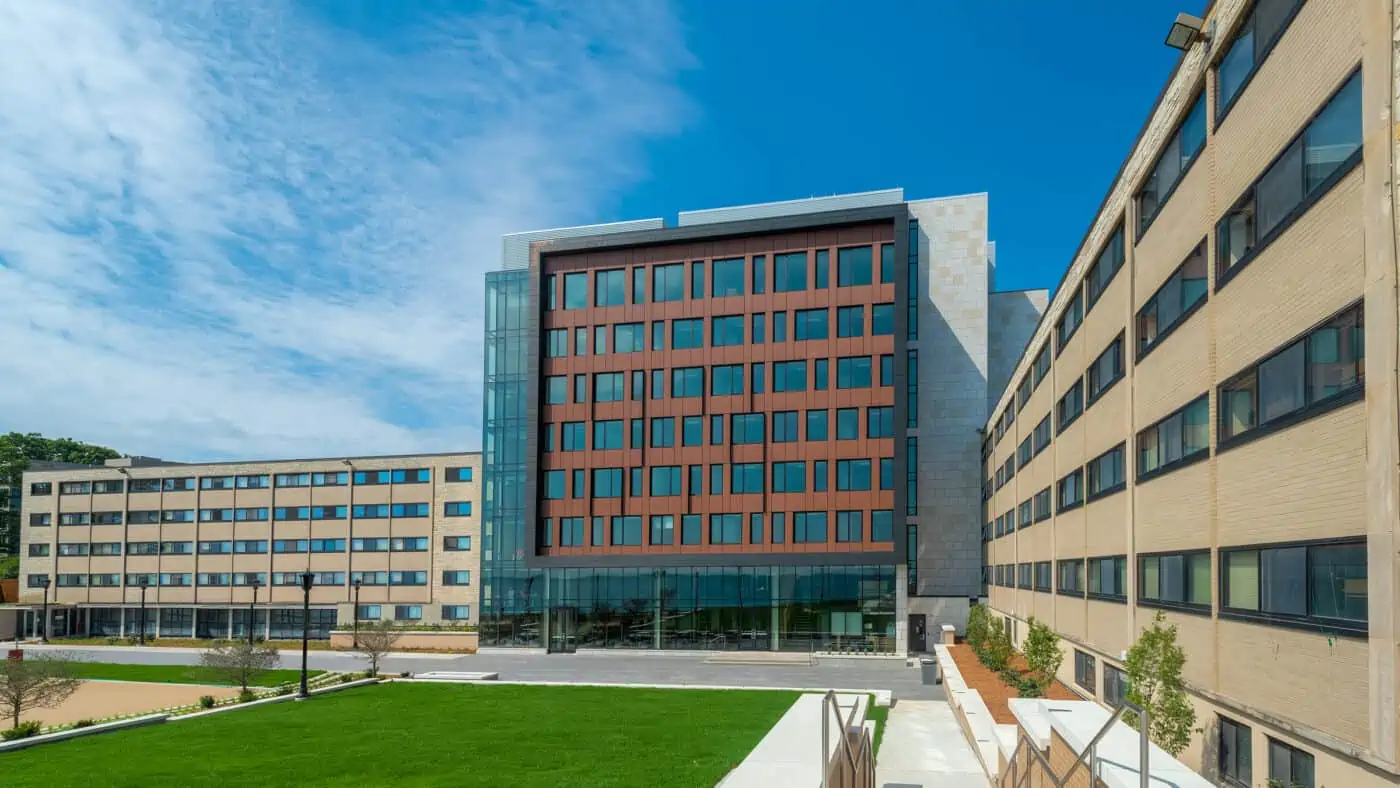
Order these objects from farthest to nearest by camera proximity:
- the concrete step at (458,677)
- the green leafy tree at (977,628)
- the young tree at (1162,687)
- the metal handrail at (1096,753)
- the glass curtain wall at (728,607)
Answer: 1. the glass curtain wall at (728,607)
2. the green leafy tree at (977,628)
3. the concrete step at (458,677)
4. the young tree at (1162,687)
5. the metal handrail at (1096,753)

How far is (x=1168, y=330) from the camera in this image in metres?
19.2

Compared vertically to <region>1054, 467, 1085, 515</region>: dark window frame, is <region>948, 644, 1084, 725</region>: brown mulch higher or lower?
lower

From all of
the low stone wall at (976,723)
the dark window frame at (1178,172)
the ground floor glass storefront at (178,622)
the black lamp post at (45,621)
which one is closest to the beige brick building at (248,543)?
the ground floor glass storefront at (178,622)

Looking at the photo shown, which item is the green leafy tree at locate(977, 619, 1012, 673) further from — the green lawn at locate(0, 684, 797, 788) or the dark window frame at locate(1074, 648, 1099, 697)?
the green lawn at locate(0, 684, 797, 788)

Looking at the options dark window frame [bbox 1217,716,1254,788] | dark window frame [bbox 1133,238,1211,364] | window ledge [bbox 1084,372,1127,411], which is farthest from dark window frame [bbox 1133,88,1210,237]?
dark window frame [bbox 1217,716,1254,788]

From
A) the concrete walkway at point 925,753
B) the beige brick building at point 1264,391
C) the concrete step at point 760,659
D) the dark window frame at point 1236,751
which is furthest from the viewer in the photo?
the concrete step at point 760,659

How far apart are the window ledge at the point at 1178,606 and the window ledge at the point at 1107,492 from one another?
9.65 ft

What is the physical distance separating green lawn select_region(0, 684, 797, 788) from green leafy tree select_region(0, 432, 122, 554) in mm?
91131

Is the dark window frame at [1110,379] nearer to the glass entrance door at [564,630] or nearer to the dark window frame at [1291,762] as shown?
the dark window frame at [1291,762]

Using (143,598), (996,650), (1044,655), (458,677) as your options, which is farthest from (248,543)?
(1044,655)

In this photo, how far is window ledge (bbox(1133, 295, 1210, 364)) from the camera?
17250mm

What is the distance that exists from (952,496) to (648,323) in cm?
2169

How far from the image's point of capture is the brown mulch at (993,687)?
84.8 feet

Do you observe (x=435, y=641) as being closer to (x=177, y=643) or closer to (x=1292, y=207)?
(x=177, y=643)
